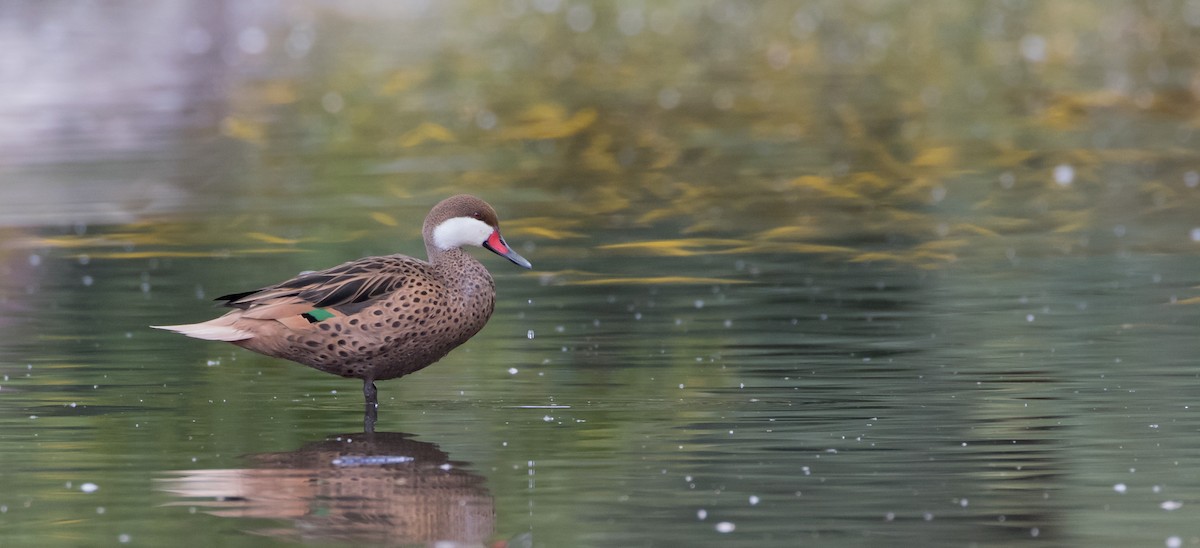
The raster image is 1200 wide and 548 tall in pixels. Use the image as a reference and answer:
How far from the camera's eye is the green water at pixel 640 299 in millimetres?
7703

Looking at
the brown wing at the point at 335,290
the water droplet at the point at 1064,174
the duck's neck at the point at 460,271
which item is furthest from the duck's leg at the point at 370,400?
the water droplet at the point at 1064,174

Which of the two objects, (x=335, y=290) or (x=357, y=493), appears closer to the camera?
(x=357, y=493)

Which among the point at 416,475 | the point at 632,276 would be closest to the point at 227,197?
the point at 632,276

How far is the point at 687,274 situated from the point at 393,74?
16.3m

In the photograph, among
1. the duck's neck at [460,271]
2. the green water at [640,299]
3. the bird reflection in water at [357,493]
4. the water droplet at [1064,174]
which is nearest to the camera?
the bird reflection in water at [357,493]

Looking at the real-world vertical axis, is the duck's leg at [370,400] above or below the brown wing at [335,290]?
below

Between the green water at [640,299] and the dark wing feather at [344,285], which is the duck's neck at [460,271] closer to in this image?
the dark wing feather at [344,285]

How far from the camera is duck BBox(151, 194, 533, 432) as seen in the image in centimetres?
961

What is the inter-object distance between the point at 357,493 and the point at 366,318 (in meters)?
1.87

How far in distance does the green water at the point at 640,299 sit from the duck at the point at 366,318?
10.7 inches

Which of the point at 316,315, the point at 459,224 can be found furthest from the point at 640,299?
the point at 316,315

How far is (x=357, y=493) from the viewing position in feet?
25.7

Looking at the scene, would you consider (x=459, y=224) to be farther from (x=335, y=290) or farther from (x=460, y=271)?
(x=335, y=290)

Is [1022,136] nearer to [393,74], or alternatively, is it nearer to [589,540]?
[393,74]
